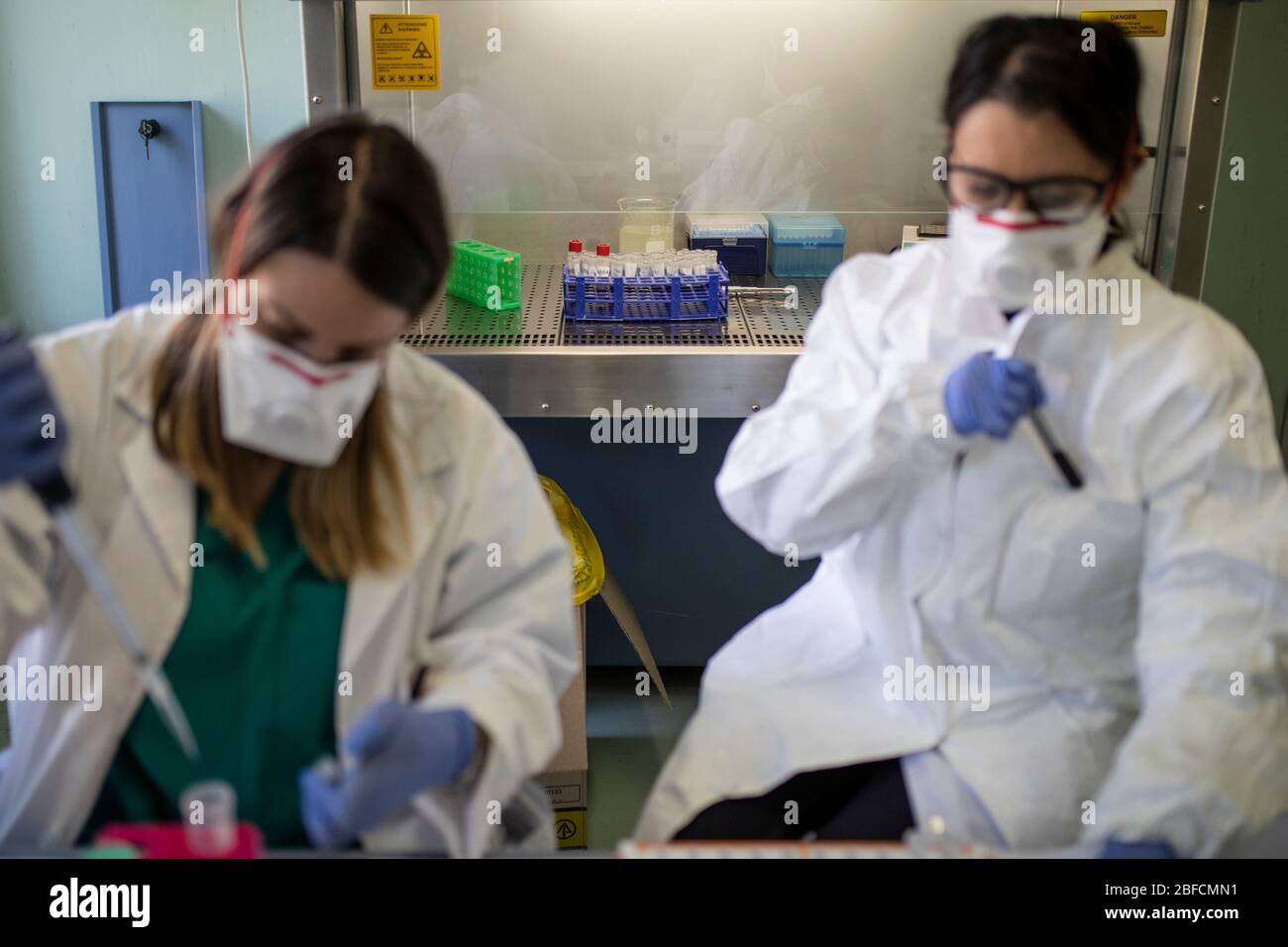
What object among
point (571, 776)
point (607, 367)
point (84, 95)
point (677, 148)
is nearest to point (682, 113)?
point (677, 148)

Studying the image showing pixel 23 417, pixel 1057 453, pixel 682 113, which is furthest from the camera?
pixel 682 113

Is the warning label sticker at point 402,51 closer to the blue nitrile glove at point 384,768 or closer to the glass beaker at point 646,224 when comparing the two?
the glass beaker at point 646,224

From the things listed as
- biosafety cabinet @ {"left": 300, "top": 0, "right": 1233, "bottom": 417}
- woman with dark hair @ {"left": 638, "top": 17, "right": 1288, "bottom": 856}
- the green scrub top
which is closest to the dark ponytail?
woman with dark hair @ {"left": 638, "top": 17, "right": 1288, "bottom": 856}

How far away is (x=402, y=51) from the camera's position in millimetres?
1857

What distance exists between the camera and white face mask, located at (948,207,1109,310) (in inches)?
42.4

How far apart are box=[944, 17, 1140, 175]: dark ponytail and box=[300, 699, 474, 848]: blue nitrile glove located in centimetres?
74

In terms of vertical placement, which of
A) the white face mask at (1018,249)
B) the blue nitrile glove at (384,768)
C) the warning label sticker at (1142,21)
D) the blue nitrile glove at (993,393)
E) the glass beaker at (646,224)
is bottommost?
the blue nitrile glove at (384,768)

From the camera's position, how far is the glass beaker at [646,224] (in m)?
2.28

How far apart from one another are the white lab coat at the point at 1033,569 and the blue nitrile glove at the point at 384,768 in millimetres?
335

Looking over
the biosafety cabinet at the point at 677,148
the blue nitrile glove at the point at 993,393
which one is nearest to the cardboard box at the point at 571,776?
the biosafety cabinet at the point at 677,148

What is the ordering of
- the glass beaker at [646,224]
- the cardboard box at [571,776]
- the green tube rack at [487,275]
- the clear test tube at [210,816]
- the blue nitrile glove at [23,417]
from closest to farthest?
the blue nitrile glove at [23,417] < the clear test tube at [210,816] < the cardboard box at [571,776] < the green tube rack at [487,275] < the glass beaker at [646,224]

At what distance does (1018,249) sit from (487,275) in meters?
0.99

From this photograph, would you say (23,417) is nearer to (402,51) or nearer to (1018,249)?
(1018,249)
